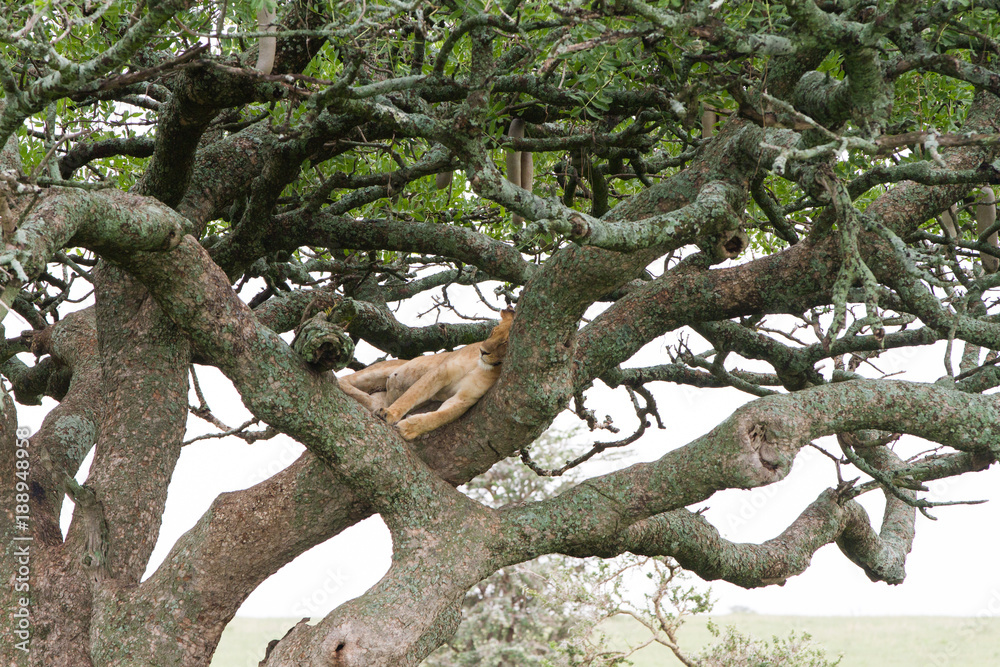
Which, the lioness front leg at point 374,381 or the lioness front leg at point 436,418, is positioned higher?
the lioness front leg at point 374,381

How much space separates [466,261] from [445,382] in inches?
51.5

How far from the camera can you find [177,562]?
4.72 meters

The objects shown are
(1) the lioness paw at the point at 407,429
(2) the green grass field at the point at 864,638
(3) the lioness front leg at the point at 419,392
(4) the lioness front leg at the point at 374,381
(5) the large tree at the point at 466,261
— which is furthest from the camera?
(2) the green grass field at the point at 864,638

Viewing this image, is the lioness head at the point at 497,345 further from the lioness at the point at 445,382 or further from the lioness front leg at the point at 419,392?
the lioness front leg at the point at 419,392

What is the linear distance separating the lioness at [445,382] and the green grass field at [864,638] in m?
12.1

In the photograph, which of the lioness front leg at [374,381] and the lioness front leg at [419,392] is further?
the lioness front leg at [374,381]

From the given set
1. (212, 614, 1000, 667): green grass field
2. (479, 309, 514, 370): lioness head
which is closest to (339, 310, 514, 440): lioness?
(479, 309, 514, 370): lioness head

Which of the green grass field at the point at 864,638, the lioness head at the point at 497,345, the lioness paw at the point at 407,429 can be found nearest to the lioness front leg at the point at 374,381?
the lioness paw at the point at 407,429

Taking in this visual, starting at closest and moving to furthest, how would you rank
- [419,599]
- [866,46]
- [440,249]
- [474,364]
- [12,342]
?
[866,46], [419,599], [474,364], [440,249], [12,342]

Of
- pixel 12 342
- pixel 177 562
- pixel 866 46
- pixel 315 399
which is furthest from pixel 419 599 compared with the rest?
pixel 12 342

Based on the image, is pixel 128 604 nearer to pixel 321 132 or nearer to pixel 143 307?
pixel 143 307

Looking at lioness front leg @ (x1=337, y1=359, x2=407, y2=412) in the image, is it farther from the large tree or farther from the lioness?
the large tree

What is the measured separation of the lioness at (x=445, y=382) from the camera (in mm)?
4797

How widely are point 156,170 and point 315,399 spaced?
1794mm
